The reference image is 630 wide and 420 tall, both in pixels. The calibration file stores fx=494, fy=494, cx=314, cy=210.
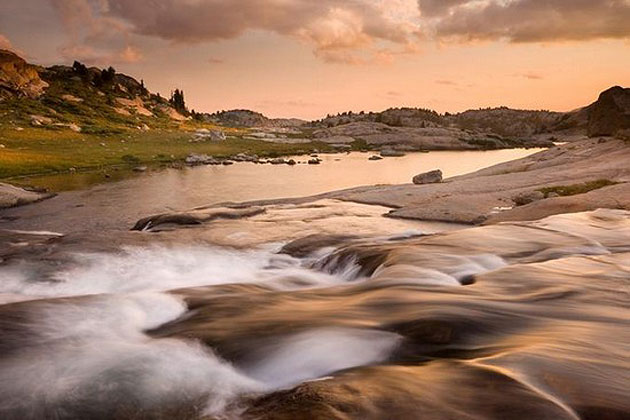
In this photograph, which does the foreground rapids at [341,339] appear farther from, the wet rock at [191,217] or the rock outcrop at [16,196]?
the rock outcrop at [16,196]

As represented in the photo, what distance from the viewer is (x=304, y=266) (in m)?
13.9

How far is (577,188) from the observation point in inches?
922

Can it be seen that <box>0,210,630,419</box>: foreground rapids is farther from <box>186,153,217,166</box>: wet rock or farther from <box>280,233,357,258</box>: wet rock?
<box>186,153,217,166</box>: wet rock

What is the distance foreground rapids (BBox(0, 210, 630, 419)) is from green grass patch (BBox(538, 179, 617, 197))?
1102cm

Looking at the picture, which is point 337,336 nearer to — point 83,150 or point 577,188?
point 577,188

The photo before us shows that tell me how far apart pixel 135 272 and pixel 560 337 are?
33.7ft

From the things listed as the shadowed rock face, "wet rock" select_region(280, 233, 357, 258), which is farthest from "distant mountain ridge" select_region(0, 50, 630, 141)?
"wet rock" select_region(280, 233, 357, 258)

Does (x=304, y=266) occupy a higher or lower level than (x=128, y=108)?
lower

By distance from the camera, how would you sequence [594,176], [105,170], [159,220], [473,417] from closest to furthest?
[473,417], [159,220], [594,176], [105,170]

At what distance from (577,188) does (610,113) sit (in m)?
19.9

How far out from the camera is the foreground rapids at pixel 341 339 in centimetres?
461

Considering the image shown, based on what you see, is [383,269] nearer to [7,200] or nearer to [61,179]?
[7,200]

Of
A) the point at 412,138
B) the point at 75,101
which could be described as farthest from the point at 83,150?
the point at 412,138

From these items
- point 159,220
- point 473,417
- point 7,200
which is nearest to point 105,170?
point 7,200
